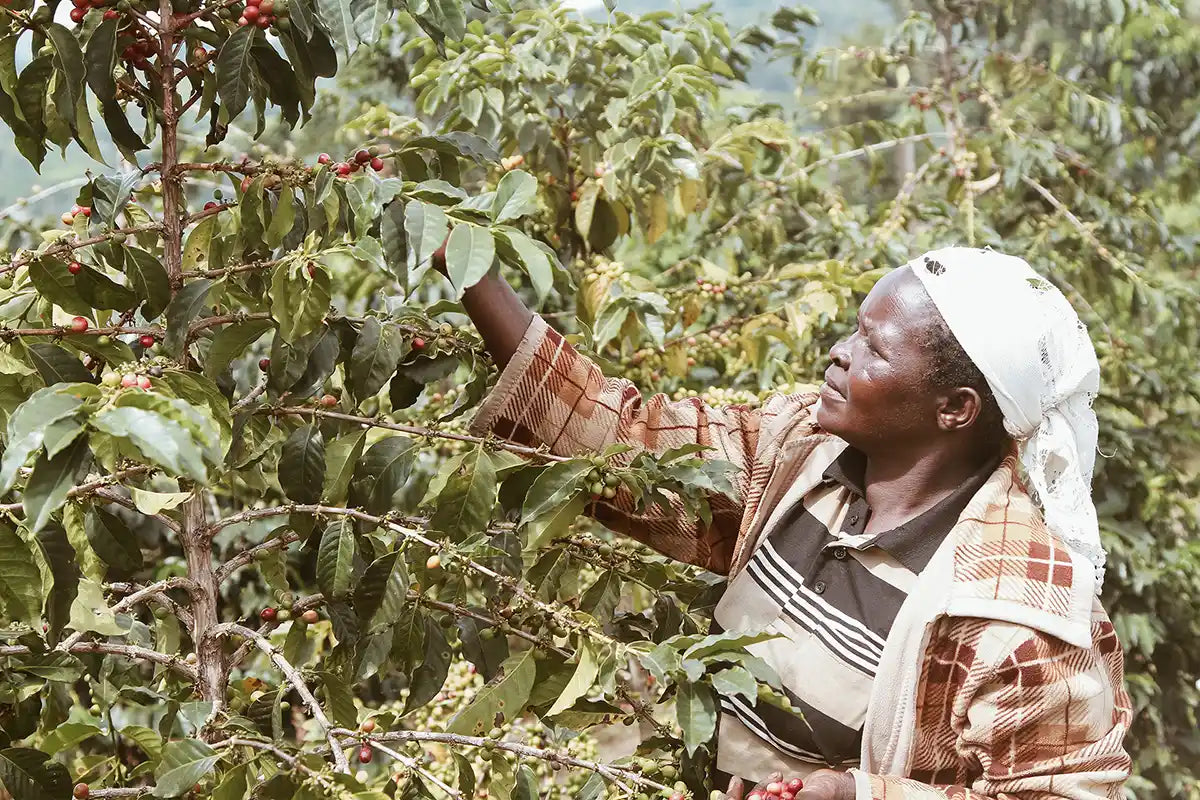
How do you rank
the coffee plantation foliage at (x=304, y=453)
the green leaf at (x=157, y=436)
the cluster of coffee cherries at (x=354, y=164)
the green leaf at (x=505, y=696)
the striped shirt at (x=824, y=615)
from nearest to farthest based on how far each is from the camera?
the green leaf at (x=157, y=436) < the coffee plantation foliage at (x=304, y=453) < the cluster of coffee cherries at (x=354, y=164) < the green leaf at (x=505, y=696) < the striped shirt at (x=824, y=615)

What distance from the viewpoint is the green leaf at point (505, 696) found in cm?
139

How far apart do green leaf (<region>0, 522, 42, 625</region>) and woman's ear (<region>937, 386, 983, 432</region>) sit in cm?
104

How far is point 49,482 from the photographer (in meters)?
0.85

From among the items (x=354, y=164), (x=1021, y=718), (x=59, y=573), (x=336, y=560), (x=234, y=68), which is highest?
(x=234, y=68)

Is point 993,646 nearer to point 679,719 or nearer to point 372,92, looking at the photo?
point 679,719

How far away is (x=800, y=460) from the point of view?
1.71 metres

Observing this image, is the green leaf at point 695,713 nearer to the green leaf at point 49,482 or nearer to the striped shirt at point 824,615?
the striped shirt at point 824,615

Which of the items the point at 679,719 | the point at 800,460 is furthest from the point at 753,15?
the point at 679,719

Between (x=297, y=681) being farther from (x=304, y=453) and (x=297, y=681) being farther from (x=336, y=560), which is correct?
(x=304, y=453)

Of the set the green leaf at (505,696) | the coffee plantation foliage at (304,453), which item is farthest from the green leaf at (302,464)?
the green leaf at (505,696)

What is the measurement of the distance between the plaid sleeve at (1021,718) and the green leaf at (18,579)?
862 mm

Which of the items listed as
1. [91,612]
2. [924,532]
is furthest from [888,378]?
[91,612]

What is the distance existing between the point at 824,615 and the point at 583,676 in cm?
43

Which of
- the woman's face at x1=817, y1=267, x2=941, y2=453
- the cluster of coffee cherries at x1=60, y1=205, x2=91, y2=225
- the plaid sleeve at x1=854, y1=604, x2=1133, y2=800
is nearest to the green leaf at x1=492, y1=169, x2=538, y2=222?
the woman's face at x1=817, y1=267, x2=941, y2=453
